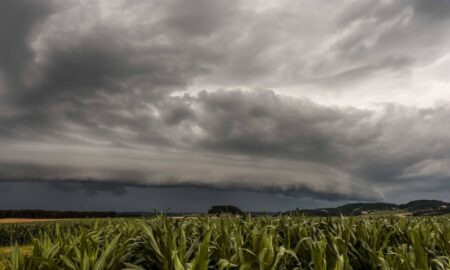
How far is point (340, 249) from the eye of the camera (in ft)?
18.9

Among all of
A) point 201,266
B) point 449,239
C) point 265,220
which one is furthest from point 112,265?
point 449,239

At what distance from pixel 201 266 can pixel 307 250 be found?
8.98 feet

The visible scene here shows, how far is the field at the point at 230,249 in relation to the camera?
435cm

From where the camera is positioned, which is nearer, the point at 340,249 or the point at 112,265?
the point at 112,265

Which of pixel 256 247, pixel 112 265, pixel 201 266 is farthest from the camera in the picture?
pixel 256 247

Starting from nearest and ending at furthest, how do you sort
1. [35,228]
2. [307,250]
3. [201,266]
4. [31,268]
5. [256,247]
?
[201,266] < [31,268] < [256,247] < [307,250] < [35,228]

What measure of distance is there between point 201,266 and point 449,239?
5.31 metres

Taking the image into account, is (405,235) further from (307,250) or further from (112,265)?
(112,265)

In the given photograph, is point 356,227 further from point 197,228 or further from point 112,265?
point 112,265

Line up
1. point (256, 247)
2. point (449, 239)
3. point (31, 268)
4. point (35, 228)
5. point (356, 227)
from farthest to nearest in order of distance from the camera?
point (35, 228) → point (356, 227) → point (449, 239) → point (256, 247) → point (31, 268)

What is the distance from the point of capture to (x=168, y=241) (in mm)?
5004

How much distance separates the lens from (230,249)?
18.5 feet

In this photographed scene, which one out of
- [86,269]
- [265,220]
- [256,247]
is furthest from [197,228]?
[86,269]

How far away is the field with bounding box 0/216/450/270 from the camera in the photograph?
14.3 feet
